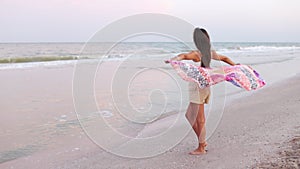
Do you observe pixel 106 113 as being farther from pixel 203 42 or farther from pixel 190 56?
pixel 203 42

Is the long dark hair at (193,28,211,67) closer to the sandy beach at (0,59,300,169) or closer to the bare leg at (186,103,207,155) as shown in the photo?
the bare leg at (186,103,207,155)

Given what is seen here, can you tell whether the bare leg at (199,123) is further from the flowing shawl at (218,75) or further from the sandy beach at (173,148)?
the flowing shawl at (218,75)

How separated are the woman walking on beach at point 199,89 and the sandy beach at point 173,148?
0.97 feet

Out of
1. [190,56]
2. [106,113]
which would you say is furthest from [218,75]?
A: [106,113]

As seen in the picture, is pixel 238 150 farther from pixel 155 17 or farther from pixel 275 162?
pixel 155 17

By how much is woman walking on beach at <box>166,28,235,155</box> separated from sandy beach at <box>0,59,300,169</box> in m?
0.30

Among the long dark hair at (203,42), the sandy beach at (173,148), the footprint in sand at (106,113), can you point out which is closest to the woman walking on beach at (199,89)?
the long dark hair at (203,42)

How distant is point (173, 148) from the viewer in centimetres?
511

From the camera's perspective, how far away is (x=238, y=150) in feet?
15.3

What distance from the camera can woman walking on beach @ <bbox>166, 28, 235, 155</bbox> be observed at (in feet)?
15.2

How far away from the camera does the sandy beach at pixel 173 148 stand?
14.4ft

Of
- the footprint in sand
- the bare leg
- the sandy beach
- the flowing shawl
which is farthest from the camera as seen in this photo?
the footprint in sand

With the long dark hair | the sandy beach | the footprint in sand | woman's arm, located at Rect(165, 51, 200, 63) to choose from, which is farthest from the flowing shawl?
the footprint in sand

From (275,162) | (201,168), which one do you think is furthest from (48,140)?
(275,162)
